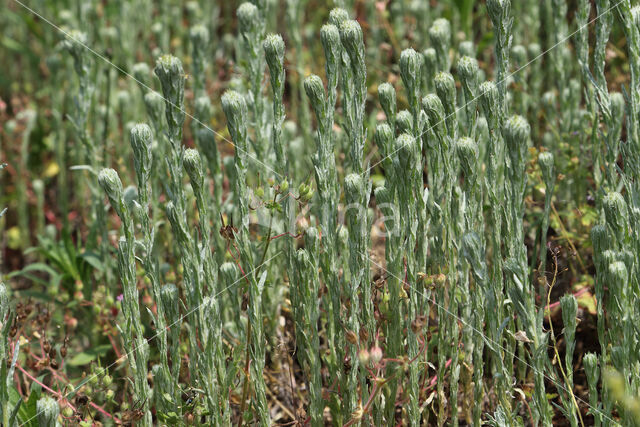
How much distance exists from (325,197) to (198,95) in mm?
1114

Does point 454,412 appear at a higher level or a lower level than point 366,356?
lower

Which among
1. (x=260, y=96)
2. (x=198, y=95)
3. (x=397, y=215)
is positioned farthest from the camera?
(x=198, y=95)

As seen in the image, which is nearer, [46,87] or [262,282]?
[262,282]

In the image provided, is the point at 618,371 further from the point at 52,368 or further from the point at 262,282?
the point at 52,368

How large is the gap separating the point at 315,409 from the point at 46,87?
2.54 metres

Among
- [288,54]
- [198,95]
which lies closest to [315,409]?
[198,95]

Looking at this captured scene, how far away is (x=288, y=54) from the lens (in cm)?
337

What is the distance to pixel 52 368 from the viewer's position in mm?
1840

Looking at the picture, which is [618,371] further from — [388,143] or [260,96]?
[260,96]

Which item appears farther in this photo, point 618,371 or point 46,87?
point 46,87

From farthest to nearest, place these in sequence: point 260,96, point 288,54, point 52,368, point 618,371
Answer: point 288,54 < point 260,96 < point 52,368 < point 618,371

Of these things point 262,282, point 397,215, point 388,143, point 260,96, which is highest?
point 260,96

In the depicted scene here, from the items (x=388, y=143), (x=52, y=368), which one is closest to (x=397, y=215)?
(x=388, y=143)

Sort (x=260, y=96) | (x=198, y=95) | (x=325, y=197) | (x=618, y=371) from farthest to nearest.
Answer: (x=198, y=95), (x=260, y=96), (x=325, y=197), (x=618, y=371)
